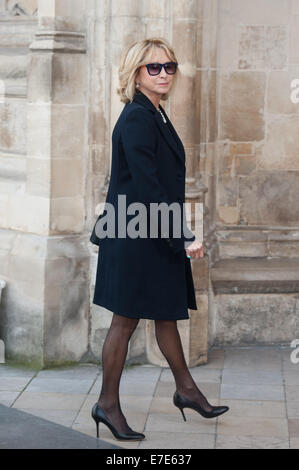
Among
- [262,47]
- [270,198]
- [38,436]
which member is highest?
[262,47]

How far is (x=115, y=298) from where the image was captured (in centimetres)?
502

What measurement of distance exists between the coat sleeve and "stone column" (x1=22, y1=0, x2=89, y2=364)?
5.16ft

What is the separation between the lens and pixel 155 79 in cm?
492

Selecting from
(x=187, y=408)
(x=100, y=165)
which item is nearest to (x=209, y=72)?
(x=100, y=165)

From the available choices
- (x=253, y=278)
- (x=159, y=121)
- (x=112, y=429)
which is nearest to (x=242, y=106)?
(x=253, y=278)

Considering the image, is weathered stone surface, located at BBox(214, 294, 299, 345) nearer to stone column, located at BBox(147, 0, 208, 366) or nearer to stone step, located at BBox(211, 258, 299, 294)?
stone step, located at BBox(211, 258, 299, 294)

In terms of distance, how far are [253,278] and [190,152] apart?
994mm

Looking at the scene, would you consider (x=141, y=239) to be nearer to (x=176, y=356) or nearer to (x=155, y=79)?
(x=176, y=356)

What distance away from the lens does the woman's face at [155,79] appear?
4.89 m

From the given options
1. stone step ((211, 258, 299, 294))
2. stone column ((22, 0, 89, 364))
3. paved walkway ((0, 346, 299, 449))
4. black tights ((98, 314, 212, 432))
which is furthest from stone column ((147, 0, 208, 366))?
black tights ((98, 314, 212, 432))

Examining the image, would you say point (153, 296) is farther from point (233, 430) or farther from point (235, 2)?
point (235, 2)

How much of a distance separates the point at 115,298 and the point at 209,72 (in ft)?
7.36

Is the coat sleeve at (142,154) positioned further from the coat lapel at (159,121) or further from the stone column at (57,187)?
the stone column at (57,187)
